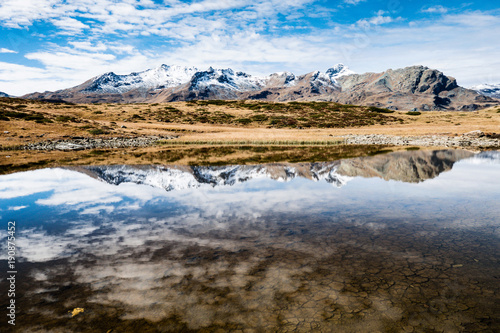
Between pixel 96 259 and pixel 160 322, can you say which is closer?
pixel 160 322

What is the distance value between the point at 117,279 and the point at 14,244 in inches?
200

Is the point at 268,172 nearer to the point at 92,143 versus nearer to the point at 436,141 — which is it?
the point at 436,141

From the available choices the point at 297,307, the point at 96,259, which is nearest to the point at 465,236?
the point at 297,307

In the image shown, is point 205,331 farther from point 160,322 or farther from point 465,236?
point 465,236

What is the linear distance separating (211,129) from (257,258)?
67632 mm

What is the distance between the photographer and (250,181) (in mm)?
20141

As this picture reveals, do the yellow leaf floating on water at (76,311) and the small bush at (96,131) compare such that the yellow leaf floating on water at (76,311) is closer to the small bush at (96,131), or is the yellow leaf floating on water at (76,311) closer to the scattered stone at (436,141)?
the scattered stone at (436,141)

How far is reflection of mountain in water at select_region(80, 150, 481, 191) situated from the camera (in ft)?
66.6

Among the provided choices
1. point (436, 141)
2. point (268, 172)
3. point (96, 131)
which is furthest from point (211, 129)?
point (268, 172)

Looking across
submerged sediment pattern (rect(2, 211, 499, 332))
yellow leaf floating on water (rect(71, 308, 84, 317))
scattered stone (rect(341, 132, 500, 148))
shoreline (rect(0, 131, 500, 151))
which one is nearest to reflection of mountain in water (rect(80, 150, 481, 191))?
submerged sediment pattern (rect(2, 211, 499, 332))

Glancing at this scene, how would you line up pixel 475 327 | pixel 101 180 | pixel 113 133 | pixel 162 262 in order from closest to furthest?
pixel 475 327 → pixel 162 262 → pixel 101 180 → pixel 113 133

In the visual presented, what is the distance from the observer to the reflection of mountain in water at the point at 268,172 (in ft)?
66.6

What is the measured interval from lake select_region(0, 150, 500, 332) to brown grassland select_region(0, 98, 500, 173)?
A: 50.8 feet

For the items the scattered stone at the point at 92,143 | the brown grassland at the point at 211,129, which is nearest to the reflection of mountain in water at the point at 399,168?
the brown grassland at the point at 211,129
